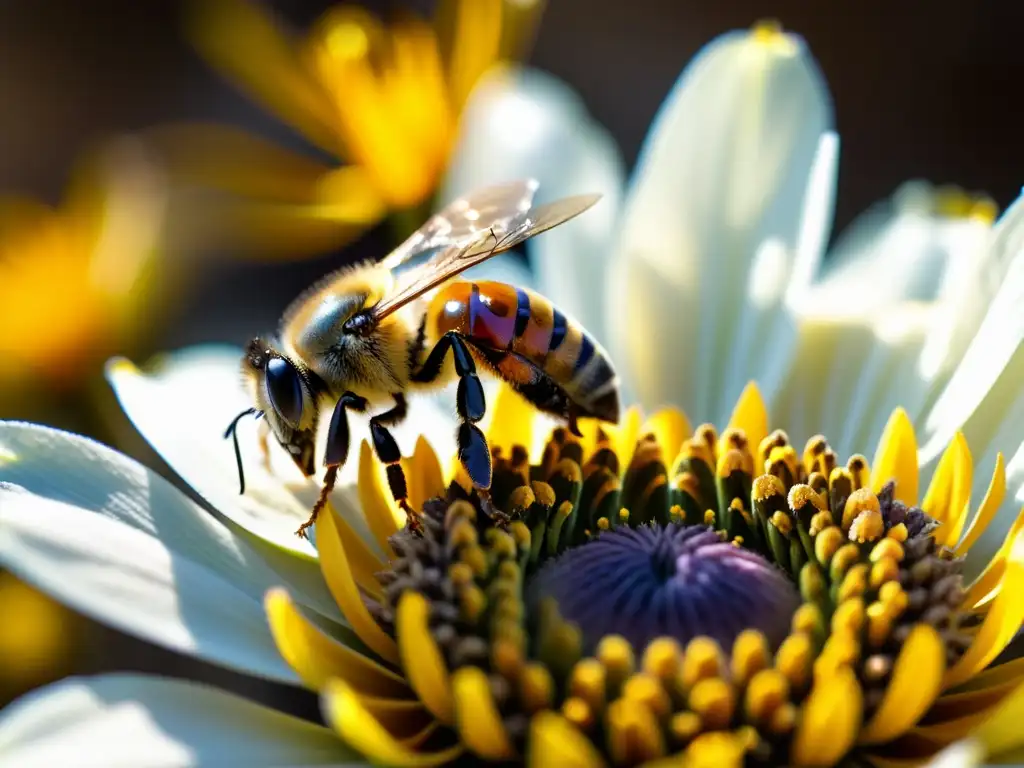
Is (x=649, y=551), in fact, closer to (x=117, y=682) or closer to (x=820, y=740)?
(x=820, y=740)

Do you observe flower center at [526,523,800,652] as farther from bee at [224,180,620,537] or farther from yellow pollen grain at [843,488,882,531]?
bee at [224,180,620,537]

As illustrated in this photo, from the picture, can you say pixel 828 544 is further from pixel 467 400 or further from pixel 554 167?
pixel 554 167

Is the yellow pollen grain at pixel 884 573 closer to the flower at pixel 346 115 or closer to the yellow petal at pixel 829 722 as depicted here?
the yellow petal at pixel 829 722

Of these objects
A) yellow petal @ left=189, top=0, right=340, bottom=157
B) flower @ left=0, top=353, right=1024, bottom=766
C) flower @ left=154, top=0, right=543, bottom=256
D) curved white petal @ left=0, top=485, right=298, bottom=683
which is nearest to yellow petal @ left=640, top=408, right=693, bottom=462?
flower @ left=0, top=353, right=1024, bottom=766

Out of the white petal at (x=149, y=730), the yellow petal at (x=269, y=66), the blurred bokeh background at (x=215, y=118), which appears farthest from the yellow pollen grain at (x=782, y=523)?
the yellow petal at (x=269, y=66)


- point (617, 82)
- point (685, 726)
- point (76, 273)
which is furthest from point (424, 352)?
point (617, 82)

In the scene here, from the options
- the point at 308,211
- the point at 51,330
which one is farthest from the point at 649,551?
the point at 51,330
